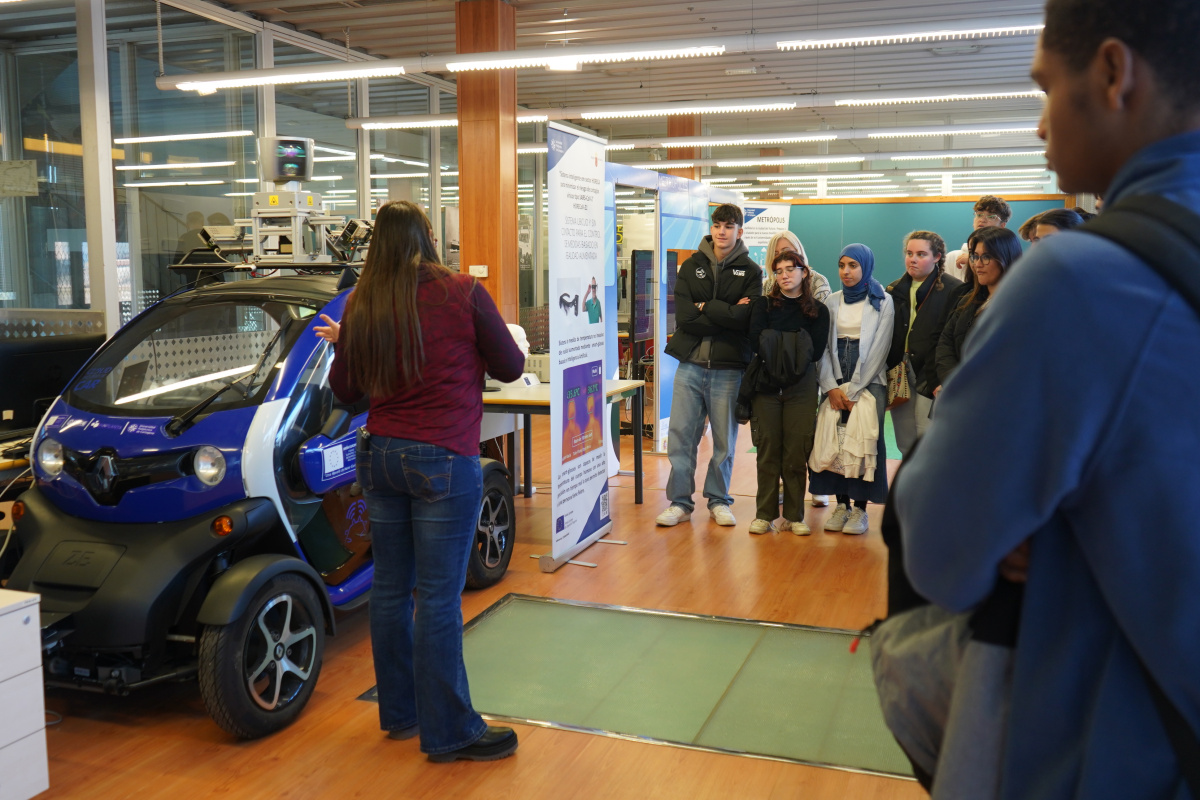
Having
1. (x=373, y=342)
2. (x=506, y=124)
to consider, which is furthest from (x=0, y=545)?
(x=506, y=124)

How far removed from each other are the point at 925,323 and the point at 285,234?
3120 mm

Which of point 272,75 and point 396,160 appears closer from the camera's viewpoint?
point 272,75

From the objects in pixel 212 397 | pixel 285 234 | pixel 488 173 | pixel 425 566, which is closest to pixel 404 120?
pixel 488 173

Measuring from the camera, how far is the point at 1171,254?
731mm

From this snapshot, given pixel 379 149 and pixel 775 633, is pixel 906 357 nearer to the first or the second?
pixel 775 633

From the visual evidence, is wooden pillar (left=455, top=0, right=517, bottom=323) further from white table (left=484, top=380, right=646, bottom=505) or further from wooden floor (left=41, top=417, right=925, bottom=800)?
wooden floor (left=41, top=417, right=925, bottom=800)

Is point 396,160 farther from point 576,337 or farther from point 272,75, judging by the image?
point 576,337

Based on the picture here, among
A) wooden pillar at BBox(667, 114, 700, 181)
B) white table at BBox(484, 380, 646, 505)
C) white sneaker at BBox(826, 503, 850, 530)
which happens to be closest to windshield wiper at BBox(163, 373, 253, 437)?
white table at BBox(484, 380, 646, 505)

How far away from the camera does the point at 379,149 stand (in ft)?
35.7

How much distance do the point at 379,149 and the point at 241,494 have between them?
870cm

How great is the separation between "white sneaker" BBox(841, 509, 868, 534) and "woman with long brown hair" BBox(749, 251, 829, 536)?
0.77ft

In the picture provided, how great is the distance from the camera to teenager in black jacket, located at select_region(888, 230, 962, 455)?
15.6 feet

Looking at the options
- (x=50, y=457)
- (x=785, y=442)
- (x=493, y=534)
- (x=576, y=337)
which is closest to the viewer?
(x=50, y=457)

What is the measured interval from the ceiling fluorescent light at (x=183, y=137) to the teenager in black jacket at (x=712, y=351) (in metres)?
4.73
